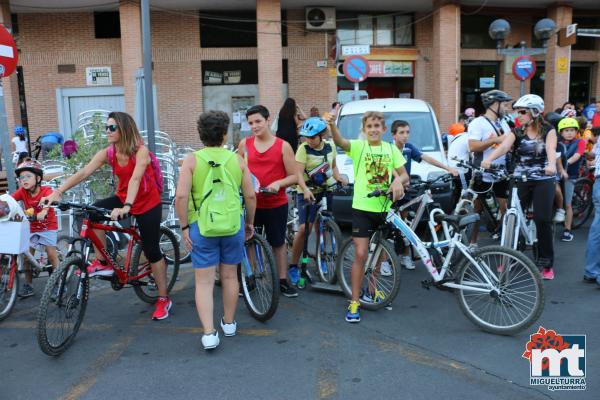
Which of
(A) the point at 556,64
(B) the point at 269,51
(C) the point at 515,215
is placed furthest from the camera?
(A) the point at 556,64

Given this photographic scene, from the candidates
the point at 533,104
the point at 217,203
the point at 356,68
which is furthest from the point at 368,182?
the point at 356,68

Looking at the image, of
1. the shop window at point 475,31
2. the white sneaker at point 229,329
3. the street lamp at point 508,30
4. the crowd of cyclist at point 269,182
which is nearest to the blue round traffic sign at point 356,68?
the street lamp at point 508,30

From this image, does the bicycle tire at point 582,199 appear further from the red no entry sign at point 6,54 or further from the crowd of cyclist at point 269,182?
the red no entry sign at point 6,54

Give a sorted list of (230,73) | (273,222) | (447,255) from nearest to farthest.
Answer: (447,255) < (273,222) < (230,73)

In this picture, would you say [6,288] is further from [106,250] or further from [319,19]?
[319,19]

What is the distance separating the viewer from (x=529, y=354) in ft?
12.3

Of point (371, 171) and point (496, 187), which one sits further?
point (496, 187)

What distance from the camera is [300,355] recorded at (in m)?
3.88

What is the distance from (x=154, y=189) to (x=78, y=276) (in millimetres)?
976

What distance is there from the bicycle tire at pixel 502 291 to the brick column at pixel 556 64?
1744cm

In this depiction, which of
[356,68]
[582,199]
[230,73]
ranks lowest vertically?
[582,199]

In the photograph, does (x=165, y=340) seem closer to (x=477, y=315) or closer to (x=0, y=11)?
(x=477, y=315)

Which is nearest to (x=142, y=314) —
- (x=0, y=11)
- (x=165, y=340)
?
(x=165, y=340)

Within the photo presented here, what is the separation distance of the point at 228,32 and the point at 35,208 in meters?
14.6
